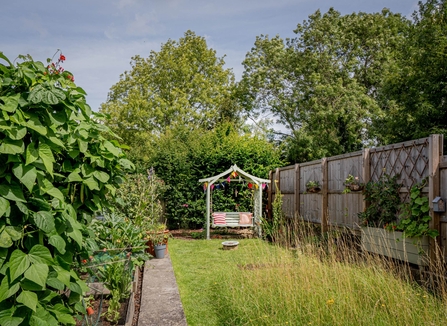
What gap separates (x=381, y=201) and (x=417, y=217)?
2.81ft

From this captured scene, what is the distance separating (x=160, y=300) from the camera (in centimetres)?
423

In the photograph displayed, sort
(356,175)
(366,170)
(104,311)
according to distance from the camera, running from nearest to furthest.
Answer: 1. (104,311)
2. (366,170)
3. (356,175)

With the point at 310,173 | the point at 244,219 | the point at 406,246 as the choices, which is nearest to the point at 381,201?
the point at 406,246

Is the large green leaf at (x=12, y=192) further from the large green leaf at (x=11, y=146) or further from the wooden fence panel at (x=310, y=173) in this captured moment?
the wooden fence panel at (x=310, y=173)

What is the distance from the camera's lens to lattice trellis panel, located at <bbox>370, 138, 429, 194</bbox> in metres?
4.97

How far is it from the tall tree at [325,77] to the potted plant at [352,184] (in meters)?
10.8

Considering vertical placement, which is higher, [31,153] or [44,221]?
[31,153]

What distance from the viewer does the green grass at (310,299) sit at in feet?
10.1

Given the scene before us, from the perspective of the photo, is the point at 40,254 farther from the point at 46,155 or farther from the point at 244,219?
the point at 244,219

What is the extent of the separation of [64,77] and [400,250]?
462 centimetres

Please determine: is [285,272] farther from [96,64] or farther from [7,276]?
[96,64]

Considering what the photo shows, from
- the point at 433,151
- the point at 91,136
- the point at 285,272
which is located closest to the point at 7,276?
the point at 91,136

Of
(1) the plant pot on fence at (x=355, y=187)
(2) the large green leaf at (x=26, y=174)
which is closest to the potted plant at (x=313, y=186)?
(1) the plant pot on fence at (x=355, y=187)

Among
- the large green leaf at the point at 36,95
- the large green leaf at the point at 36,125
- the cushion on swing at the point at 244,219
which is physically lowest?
the cushion on swing at the point at 244,219
